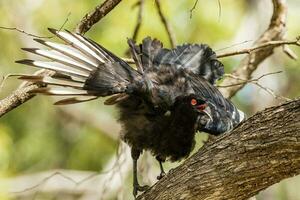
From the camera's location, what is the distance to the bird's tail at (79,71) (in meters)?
4.54

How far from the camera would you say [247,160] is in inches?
164

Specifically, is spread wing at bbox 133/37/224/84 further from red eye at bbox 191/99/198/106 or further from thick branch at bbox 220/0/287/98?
thick branch at bbox 220/0/287/98

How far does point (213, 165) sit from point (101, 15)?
5.36ft

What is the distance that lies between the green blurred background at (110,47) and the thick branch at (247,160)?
593cm

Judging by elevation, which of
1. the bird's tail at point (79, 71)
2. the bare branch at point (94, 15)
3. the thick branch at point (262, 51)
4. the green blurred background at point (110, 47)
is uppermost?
the green blurred background at point (110, 47)

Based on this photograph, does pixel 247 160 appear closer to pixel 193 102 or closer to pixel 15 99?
pixel 193 102

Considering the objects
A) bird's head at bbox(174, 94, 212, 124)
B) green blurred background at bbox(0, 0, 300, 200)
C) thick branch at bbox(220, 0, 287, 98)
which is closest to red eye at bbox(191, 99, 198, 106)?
bird's head at bbox(174, 94, 212, 124)

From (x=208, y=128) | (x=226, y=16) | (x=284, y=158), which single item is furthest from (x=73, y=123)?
(x=284, y=158)

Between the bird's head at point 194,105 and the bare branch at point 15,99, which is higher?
the bird's head at point 194,105

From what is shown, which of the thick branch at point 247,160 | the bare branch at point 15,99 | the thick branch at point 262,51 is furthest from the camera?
the thick branch at point 262,51

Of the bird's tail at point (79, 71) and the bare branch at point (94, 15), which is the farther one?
the bare branch at point (94, 15)

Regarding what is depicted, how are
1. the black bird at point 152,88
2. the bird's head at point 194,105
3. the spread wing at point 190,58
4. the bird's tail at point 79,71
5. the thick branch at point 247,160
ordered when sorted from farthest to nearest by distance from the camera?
the spread wing at point 190,58 < the bird's head at point 194,105 < the black bird at point 152,88 < the bird's tail at point 79,71 < the thick branch at point 247,160

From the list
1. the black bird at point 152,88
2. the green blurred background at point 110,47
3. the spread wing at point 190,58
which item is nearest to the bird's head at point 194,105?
the black bird at point 152,88

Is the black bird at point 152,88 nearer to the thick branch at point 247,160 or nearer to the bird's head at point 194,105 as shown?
the bird's head at point 194,105
